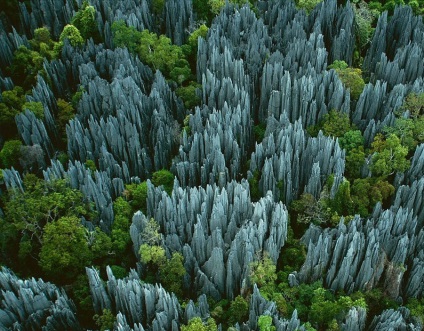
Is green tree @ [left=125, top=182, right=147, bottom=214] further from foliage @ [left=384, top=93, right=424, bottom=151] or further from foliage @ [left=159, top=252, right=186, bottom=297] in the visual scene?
foliage @ [left=384, top=93, right=424, bottom=151]

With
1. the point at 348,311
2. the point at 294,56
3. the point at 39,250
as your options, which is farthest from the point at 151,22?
the point at 348,311

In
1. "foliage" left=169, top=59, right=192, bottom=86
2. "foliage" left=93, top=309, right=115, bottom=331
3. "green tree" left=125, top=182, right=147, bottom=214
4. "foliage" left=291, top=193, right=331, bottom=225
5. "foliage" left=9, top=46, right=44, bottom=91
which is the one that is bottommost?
"foliage" left=93, top=309, right=115, bottom=331

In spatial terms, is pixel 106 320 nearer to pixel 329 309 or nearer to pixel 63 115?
pixel 329 309

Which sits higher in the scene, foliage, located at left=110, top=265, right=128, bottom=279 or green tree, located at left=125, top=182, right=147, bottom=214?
green tree, located at left=125, top=182, right=147, bottom=214

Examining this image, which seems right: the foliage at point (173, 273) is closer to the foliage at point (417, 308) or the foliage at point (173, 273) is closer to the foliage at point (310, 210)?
the foliage at point (310, 210)

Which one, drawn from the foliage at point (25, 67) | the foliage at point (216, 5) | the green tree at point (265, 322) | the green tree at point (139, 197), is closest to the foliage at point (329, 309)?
the green tree at point (265, 322)

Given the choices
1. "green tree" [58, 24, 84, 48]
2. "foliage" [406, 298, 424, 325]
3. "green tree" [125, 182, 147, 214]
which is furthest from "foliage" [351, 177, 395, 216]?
"green tree" [58, 24, 84, 48]

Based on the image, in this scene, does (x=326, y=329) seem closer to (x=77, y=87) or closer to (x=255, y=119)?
(x=255, y=119)
